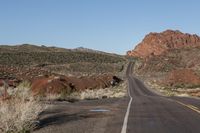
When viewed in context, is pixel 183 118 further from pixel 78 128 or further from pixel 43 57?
pixel 43 57

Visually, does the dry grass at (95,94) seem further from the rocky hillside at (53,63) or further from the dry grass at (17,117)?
the rocky hillside at (53,63)

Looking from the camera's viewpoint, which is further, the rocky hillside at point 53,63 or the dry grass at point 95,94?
the rocky hillside at point 53,63

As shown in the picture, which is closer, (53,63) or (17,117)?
(17,117)

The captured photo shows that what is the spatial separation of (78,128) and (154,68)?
531 ft

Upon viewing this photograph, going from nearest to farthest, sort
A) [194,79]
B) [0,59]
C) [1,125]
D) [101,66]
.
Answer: [1,125]
[194,79]
[0,59]
[101,66]

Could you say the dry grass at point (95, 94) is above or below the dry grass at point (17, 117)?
below

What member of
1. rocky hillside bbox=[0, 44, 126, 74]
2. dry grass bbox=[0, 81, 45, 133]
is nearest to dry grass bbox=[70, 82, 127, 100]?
dry grass bbox=[0, 81, 45, 133]

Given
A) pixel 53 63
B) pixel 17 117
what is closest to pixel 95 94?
pixel 17 117

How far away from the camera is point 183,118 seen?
18484 mm

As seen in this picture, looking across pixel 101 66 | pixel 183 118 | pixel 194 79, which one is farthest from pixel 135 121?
pixel 101 66

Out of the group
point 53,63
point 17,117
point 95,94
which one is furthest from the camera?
point 53,63

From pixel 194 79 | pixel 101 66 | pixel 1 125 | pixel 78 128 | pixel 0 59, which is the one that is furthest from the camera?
pixel 101 66

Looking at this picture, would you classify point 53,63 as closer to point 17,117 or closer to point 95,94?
point 95,94

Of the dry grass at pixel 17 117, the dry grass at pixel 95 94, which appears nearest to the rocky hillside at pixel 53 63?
the dry grass at pixel 95 94
